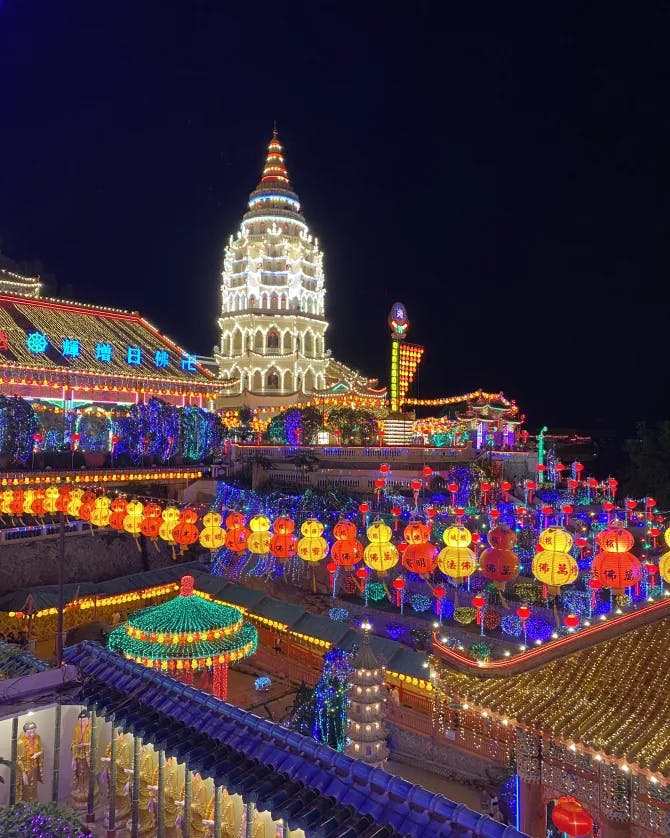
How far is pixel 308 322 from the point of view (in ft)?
141

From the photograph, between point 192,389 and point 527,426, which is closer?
point 192,389

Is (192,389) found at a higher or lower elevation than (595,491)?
higher

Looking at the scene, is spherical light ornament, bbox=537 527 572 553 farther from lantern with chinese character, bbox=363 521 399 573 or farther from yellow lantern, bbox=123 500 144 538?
yellow lantern, bbox=123 500 144 538

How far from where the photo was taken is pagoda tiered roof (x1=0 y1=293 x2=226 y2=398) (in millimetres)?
25297

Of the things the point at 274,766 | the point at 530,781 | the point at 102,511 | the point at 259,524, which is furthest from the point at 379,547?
the point at 102,511

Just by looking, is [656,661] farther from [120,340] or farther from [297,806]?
[120,340]

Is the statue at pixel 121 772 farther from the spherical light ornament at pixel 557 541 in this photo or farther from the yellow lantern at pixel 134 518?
the yellow lantern at pixel 134 518

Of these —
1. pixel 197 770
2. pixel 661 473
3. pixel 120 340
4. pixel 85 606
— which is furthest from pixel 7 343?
pixel 661 473

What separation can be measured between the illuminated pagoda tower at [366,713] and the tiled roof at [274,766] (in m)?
3.39

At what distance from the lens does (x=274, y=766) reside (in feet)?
13.7

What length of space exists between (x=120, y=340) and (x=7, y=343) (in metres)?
5.85

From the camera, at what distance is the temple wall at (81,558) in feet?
56.2

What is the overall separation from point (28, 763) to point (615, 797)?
5.73 m

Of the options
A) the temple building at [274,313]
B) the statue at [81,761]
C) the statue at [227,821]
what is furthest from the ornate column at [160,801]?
the temple building at [274,313]
